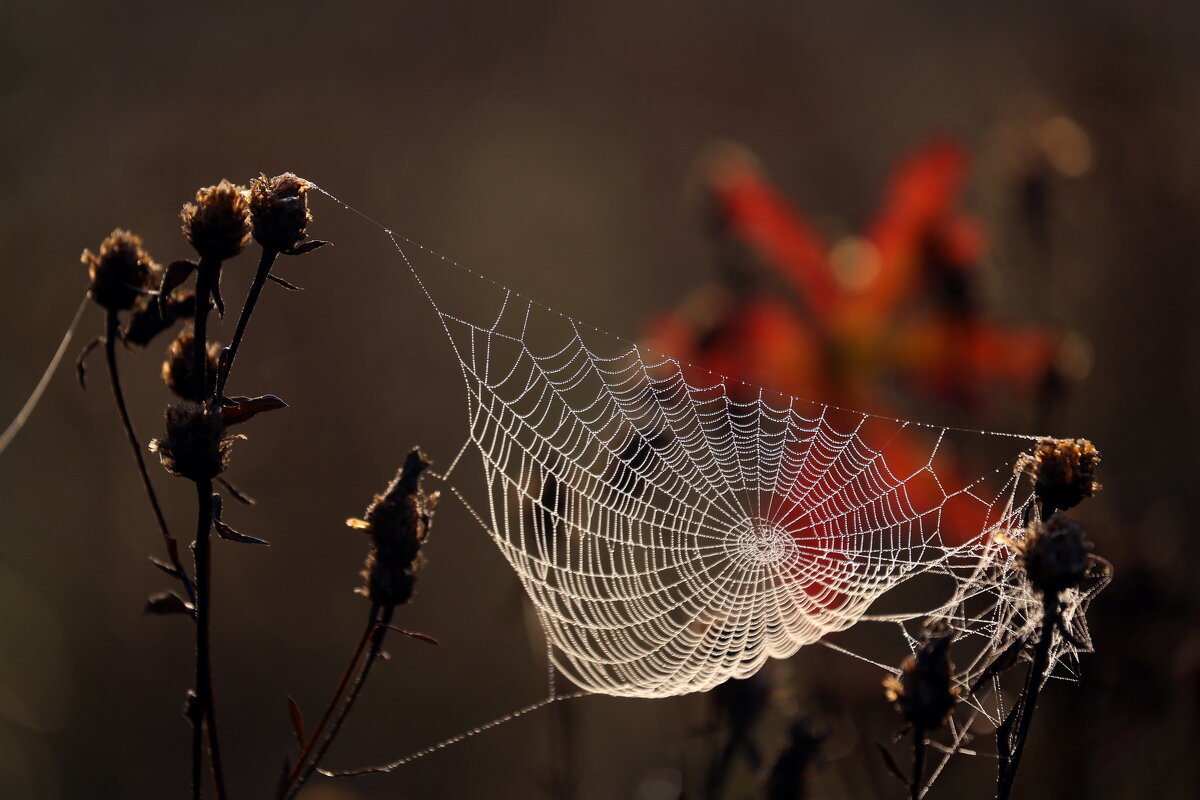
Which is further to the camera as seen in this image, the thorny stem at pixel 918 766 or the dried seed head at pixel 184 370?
the dried seed head at pixel 184 370

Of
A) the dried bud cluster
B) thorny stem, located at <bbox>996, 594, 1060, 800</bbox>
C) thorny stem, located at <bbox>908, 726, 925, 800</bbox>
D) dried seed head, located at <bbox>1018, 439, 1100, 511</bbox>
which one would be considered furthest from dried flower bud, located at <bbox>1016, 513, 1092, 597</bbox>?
the dried bud cluster

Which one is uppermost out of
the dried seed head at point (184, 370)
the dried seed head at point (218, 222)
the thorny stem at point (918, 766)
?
the dried seed head at point (218, 222)

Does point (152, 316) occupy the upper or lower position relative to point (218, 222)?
lower

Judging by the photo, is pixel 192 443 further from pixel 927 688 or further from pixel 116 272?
pixel 927 688

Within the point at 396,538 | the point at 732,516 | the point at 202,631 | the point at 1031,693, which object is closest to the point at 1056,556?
the point at 1031,693

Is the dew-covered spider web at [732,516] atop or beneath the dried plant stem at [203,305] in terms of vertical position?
atop

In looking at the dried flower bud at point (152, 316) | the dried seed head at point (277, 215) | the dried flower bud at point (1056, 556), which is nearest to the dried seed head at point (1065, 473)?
the dried flower bud at point (1056, 556)

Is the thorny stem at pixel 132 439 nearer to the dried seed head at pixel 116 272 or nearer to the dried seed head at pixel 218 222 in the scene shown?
the dried seed head at pixel 116 272
